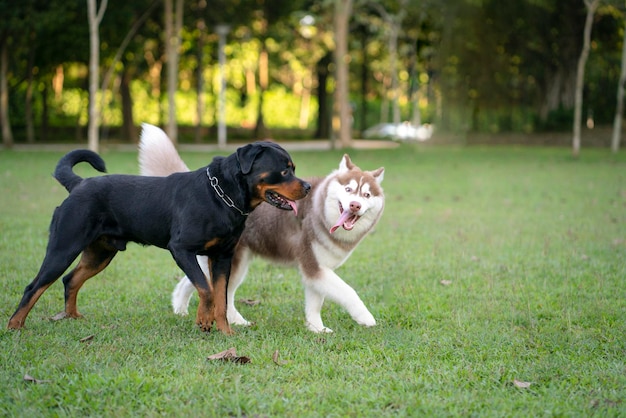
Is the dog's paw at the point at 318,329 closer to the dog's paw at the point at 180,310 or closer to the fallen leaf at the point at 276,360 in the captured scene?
the fallen leaf at the point at 276,360

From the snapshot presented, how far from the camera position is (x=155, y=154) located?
6.51 meters

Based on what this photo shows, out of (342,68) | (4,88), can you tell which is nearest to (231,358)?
(342,68)

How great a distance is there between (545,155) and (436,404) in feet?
87.4

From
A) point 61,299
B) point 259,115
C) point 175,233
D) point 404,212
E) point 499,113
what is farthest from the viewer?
point 259,115

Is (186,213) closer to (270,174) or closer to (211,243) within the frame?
(211,243)

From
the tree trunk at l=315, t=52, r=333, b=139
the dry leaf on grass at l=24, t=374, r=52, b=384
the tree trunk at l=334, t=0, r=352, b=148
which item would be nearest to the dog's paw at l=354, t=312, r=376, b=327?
the dry leaf on grass at l=24, t=374, r=52, b=384

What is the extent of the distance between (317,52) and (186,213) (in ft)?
135

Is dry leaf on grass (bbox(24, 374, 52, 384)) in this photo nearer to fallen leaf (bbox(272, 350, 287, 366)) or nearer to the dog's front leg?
fallen leaf (bbox(272, 350, 287, 366))

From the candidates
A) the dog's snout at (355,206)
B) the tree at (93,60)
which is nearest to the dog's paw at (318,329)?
the dog's snout at (355,206)

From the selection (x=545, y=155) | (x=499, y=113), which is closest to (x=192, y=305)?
(x=545, y=155)

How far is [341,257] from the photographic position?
20.5ft

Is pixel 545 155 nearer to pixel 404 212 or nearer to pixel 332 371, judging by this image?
pixel 404 212

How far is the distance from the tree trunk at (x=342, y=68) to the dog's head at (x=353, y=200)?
84.9 feet

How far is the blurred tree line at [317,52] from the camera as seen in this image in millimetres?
33188
